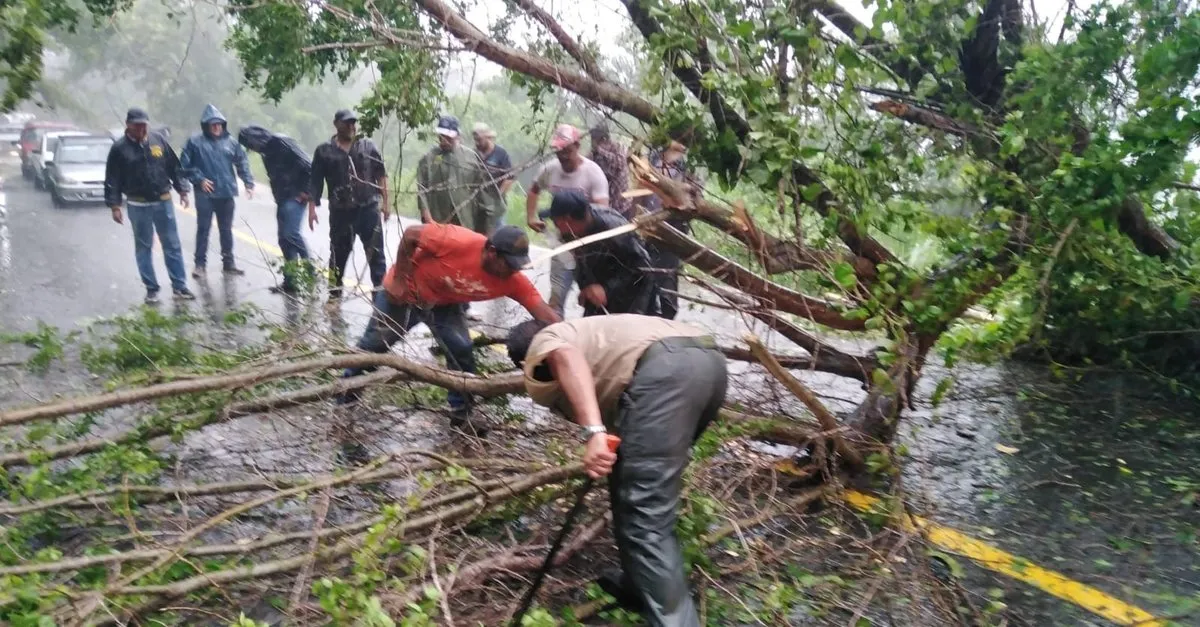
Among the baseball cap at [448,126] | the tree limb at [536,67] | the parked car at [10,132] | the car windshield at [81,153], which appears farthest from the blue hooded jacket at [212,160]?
the parked car at [10,132]

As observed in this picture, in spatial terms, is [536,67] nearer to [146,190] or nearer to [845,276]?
[845,276]

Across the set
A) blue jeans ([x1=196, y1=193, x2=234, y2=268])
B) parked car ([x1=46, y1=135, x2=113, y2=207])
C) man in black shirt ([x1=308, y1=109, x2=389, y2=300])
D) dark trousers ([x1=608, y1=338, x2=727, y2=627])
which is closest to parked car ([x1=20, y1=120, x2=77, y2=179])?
parked car ([x1=46, y1=135, x2=113, y2=207])

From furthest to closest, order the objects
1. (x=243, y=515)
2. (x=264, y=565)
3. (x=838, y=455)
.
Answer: (x=838, y=455) → (x=243, y=515) → (x=264, y=565)

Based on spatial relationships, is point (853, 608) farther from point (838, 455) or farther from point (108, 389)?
point (108, 389)

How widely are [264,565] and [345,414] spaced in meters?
1.31

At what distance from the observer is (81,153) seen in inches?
579

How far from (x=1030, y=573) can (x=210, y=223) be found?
7.56 m

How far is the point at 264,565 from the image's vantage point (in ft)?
10.1

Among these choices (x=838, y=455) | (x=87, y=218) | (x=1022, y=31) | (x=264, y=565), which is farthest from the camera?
(x=87, y=218)

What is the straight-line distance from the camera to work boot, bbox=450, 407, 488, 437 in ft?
13.9

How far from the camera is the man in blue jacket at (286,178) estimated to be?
25.3 feet

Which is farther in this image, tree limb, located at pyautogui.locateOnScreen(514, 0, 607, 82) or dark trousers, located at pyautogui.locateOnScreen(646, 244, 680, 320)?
tree limb, located at pyautogui.locateOnScreen(514, 0, 607, 82)

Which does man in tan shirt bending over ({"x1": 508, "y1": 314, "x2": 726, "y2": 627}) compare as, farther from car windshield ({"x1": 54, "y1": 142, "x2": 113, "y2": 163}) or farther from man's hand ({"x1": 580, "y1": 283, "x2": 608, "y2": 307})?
car windshield ({"x1": 54, "y1": 142, "x2": 113, "y2": 163})

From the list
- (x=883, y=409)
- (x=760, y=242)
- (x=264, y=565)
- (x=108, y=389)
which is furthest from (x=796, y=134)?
(x=108, y=389)
